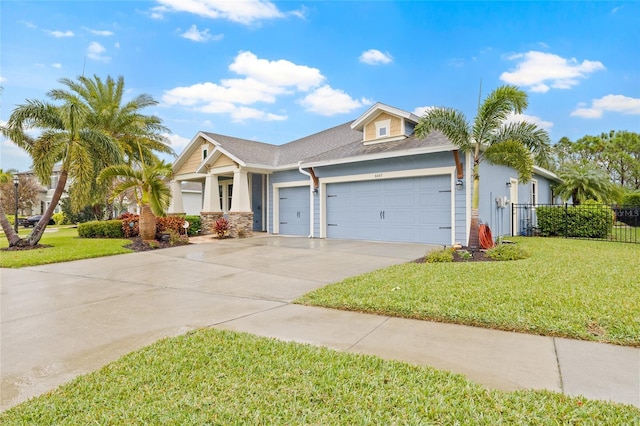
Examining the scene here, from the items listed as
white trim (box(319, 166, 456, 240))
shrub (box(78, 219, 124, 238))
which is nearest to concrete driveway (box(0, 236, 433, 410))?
white trim (box(319, 166, 456, 240))

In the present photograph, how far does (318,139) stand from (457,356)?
16.1m

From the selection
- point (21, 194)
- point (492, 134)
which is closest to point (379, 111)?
point (492, 134)

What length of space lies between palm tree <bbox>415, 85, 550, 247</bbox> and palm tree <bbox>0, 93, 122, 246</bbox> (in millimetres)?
11694

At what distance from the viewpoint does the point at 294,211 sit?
1606 cm

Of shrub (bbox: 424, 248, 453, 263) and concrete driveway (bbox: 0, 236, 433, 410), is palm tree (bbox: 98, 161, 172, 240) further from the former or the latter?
shrub (bbox: 424, 248, 453, 263)

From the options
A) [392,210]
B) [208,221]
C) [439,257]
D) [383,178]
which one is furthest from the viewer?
[208,221]

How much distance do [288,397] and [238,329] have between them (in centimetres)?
176

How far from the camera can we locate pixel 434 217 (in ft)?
38.0

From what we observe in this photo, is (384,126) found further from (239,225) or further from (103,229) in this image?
(103,229)

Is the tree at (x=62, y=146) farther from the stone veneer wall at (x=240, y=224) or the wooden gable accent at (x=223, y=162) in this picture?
the stone veneer wall at (x=240, y=224)

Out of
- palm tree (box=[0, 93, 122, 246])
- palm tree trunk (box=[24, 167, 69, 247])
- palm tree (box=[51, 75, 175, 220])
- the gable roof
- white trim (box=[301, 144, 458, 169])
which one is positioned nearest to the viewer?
white trim (box=[301, 144, 458, 169])

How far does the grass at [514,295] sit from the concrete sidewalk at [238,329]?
23 centimetres

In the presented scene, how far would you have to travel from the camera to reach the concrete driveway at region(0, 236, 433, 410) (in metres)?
3.47

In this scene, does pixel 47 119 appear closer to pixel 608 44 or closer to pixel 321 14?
pixel 321 14
